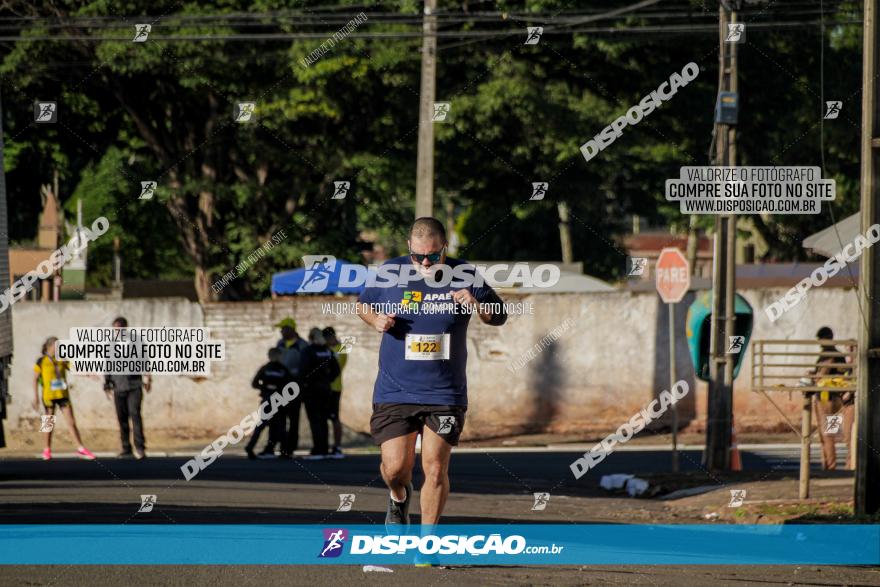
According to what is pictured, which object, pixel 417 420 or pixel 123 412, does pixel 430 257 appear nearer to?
pixel 417 420

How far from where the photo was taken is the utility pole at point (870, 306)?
1212 cm

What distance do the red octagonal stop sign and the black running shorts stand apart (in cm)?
1045

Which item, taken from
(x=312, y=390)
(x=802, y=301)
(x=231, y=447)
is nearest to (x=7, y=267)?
(x=312, y=390)

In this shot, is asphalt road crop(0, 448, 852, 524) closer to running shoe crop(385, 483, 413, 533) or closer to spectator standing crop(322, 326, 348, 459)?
spectator standing crop(322, 326, 348, 459)

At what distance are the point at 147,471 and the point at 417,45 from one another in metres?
14.3

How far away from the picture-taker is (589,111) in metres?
33.8

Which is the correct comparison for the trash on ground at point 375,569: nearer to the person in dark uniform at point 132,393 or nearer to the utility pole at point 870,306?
the utility pole at point 870,306

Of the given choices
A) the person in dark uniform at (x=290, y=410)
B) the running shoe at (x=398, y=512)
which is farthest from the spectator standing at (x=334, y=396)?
the running shoe at (x=398, y=512)

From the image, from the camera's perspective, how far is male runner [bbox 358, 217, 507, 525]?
8875 millimetres

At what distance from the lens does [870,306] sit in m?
12.1

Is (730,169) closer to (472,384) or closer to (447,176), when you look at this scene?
(472,384)

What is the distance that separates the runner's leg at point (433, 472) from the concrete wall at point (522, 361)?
17716mm

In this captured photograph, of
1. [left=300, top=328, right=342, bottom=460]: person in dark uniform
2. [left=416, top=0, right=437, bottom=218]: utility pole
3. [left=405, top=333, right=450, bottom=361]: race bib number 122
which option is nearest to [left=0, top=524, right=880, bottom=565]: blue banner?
[left=405, top=333, right=450, bottom=361]: race bib number 122

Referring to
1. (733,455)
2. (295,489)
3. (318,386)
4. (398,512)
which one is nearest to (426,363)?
(398,512)
